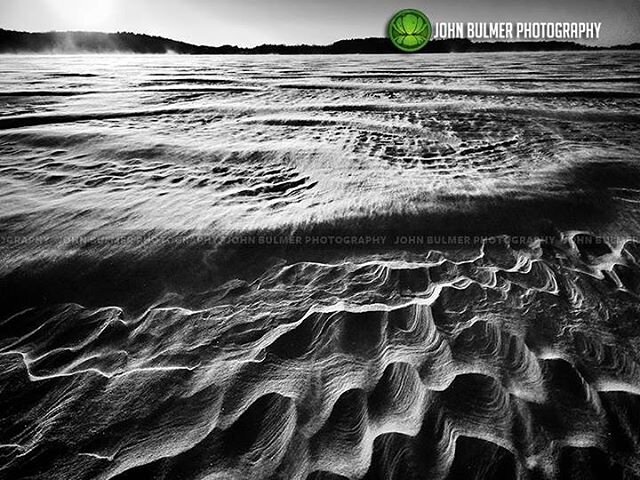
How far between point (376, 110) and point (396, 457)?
197 inches

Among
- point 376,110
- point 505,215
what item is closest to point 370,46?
point 376,110

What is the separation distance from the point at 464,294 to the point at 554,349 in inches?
16.6

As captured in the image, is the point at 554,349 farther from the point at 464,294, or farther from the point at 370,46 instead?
the point at 370,46

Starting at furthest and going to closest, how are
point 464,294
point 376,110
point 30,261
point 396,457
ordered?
1. point 376,110
2. point 30,261
3. point 464,294
4. point 396,457

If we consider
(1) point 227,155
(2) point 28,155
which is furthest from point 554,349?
(2) point 28,155

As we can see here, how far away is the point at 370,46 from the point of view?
48.1 meters

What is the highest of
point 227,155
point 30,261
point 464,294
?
point 227,155

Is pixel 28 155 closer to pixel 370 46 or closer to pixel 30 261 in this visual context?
pixel 30 261

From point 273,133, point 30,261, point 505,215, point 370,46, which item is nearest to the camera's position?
point 30,261

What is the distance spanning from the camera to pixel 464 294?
5.67ft

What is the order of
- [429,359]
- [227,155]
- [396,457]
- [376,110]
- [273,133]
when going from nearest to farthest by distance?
[396,457] < [429,359] < [227,155] < [273,133] < [376,110]

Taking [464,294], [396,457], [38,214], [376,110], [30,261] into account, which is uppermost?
[376,110]

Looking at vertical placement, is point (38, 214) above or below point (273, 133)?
below

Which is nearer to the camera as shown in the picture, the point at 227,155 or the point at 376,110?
the point at 227,155
